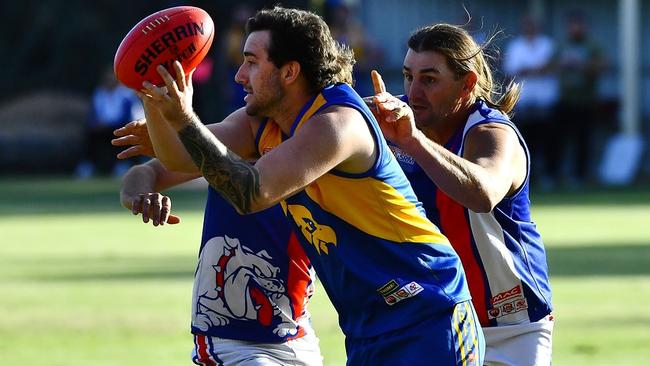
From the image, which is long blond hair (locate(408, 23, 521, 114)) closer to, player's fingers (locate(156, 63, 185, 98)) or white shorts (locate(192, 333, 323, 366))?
white shorts (locate(192, 333, 323, 366))

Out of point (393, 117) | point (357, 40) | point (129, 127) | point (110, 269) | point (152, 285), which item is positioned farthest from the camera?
point (357, 40)

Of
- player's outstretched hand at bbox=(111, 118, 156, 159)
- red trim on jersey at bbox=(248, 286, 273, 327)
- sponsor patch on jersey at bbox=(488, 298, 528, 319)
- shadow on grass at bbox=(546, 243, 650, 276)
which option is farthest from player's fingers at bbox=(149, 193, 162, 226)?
shadow on grass at bbox=(546, 243, 650, 276)

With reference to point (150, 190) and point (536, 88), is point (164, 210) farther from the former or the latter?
point (536, 88)

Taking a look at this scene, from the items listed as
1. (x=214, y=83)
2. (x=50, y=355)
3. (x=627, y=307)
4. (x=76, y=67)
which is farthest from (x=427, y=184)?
(x=76, y=67)

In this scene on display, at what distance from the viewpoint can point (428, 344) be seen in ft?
16.8

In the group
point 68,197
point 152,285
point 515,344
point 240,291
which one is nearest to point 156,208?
point 240,291

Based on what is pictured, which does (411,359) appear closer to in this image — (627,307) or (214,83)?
(627,307)

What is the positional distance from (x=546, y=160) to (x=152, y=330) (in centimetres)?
1522

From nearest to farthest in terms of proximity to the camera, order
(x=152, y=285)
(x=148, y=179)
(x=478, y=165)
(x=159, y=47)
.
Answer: (x=159, y=47), (x=478, y=165), (x=148, y=179), (x=152, y=285)

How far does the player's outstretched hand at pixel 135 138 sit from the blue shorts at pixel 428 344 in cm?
139

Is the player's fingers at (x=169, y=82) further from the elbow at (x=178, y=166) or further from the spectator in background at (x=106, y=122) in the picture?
the spectator in background at (x=106, y=122)

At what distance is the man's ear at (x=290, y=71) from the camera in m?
5.24

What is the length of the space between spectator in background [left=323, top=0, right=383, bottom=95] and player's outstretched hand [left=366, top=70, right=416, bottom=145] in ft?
55.8

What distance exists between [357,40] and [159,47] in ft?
62.4
